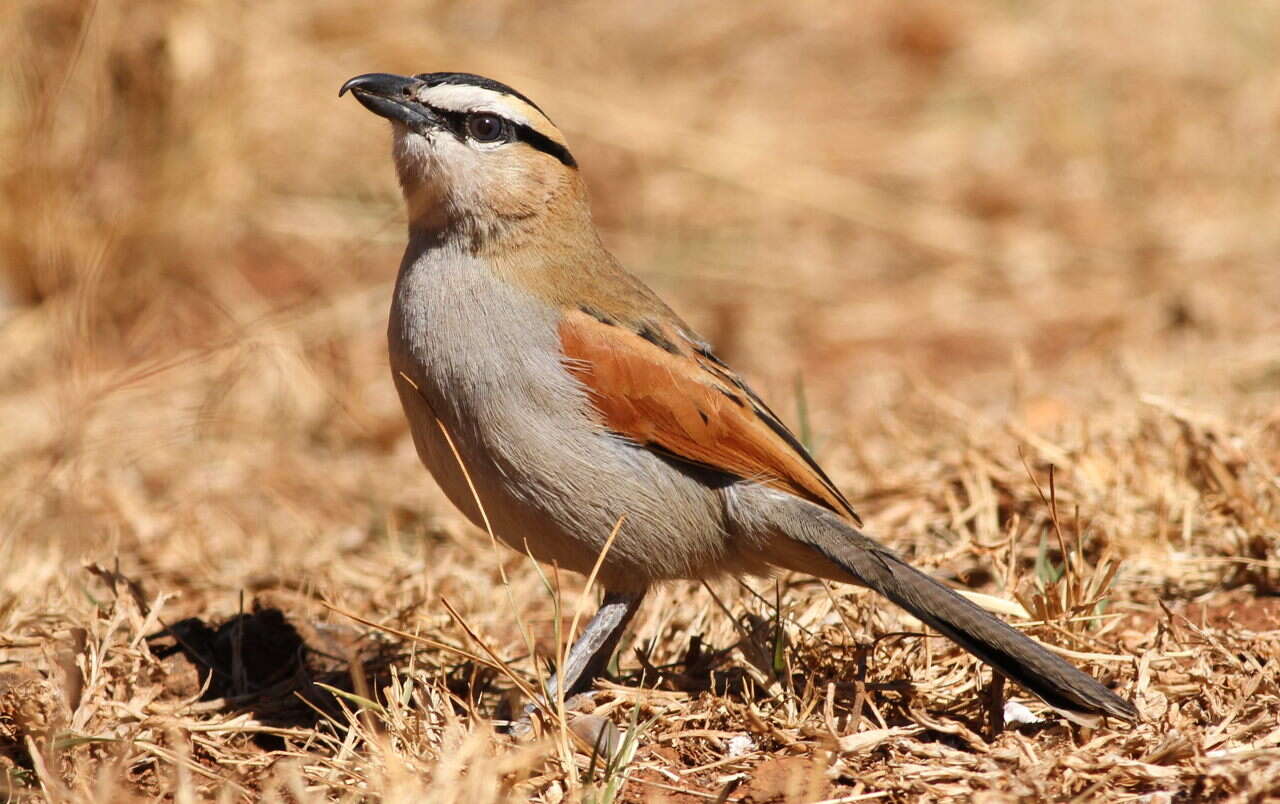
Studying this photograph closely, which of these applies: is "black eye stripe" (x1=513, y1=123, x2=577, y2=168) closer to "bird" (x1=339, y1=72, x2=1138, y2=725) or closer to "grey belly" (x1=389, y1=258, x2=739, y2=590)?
"bird" (x1=339, y1=72, x2=1138, y2=725)

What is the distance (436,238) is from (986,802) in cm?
247

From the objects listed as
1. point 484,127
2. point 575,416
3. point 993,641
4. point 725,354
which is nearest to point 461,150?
point 484,127

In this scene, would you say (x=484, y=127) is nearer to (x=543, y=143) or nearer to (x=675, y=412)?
(x=543, y=143)

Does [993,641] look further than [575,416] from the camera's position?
No

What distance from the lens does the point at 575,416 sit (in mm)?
4496

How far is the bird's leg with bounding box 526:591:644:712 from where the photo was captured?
4652 mm

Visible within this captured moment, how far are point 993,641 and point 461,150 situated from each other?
2316mm

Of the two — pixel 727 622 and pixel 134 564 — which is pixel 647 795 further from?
pixel 134 564

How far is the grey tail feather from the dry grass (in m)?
0.15

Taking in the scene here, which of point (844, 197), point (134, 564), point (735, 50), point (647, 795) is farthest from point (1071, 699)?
point (735, 50)

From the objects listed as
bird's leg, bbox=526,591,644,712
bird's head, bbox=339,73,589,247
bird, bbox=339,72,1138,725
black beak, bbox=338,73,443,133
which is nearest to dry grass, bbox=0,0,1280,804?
bird's leg, bbox=526,591,644,712

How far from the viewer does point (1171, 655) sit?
4.58 m

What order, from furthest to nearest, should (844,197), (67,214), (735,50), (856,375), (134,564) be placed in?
(735,50) < (844,197) < (856,375) < (67,214) < (134,564)

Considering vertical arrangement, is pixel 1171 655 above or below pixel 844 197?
below
